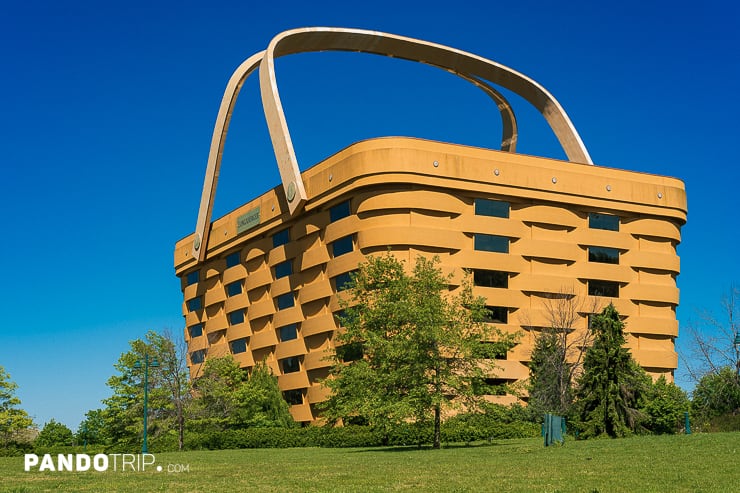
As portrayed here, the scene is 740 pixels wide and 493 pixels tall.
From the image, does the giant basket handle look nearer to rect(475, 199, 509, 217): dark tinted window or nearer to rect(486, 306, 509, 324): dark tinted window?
rect(475, 199, 509, 217): dark tinted window

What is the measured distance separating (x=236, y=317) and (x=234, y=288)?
2.63 meters

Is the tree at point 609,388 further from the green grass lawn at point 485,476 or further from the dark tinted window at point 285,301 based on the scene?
the dark tinted window at point 285,301

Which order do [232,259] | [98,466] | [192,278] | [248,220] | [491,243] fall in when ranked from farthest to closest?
[192,278], [232,259], [248,220], [491,243], [98,466]

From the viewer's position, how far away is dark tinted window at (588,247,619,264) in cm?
6406

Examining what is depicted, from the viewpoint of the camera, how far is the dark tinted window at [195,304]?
84.8m

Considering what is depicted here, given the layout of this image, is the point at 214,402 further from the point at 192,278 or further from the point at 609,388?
the point at 609,388

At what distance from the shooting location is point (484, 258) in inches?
2343

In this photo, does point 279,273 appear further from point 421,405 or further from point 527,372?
point 421,405

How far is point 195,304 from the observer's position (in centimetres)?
8594

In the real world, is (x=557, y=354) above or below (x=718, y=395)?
above

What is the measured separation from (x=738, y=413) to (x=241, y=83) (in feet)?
153

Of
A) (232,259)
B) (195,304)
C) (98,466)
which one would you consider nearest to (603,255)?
(232,259)

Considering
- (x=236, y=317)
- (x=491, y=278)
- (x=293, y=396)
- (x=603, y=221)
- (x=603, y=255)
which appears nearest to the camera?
(x=491, y=278)

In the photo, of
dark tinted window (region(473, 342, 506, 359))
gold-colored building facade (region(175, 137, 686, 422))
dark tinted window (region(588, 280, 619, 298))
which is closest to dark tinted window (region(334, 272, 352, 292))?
gold-colored building facade (region(175, 137, 686, 422))
